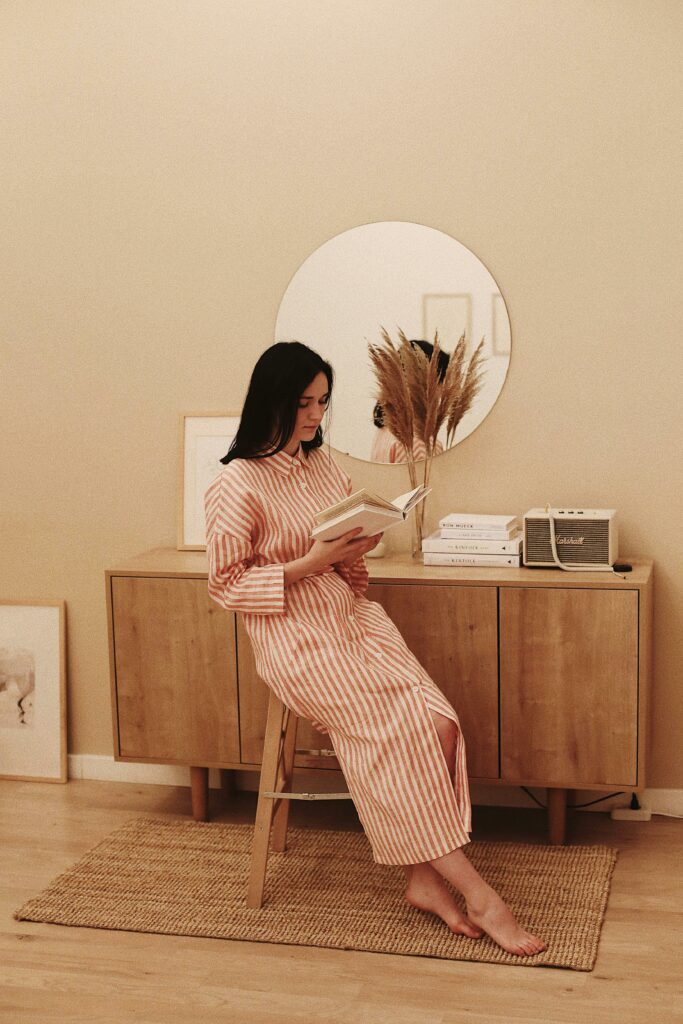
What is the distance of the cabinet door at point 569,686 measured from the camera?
293cm

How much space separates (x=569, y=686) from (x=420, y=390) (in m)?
0.90

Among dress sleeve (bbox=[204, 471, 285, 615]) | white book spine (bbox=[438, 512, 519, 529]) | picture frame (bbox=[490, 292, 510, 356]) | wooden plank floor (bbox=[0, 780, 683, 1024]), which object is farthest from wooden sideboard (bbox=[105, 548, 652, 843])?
picture frame (bbox=[490, 292, 510, 356])

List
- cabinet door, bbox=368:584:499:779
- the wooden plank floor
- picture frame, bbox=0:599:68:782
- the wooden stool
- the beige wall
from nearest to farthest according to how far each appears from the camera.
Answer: the wooden plank floor < the wooden stool < cabinet door, bbox=368:584:499:779 < the beige wall < picture frame, bbox=0:599:68:782

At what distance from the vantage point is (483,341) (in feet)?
10.8

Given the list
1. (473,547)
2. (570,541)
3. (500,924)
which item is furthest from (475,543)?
(500,924)

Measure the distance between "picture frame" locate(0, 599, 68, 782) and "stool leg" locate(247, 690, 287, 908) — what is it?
3.93 ft

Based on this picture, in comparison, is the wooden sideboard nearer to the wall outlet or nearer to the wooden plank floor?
the wall outlet

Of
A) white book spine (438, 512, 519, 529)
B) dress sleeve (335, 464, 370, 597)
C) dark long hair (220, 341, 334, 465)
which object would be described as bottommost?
dress sleeve (335, 464, 370, 597)

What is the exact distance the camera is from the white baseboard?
10.8ft

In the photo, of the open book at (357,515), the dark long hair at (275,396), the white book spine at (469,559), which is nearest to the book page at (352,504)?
the open book at (357,515)

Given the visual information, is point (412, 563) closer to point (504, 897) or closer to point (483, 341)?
point (483, 341)

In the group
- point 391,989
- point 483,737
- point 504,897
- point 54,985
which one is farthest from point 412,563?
point 54,985

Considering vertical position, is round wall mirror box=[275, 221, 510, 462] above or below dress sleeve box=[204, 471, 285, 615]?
above

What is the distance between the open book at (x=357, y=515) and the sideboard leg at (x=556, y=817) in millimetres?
966
